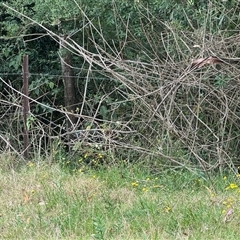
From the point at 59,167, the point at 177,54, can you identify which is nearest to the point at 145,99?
the point at 177,54

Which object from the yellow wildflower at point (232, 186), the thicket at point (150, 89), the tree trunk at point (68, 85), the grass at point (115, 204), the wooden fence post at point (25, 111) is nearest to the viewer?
the grass at point (115, 204)

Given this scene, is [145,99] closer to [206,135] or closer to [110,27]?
[206,135]

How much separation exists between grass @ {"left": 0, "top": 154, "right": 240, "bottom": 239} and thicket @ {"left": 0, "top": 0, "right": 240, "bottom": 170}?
346mm

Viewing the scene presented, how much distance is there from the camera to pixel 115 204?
5.76 m

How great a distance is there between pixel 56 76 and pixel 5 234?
4.66m

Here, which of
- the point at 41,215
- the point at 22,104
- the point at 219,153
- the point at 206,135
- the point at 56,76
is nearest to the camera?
the point at 41,215

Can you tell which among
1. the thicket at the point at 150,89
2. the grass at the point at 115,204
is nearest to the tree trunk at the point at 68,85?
the thicket at the point at 150,89

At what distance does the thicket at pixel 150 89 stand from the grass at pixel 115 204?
0.35 meters

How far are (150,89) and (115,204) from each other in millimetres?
1916

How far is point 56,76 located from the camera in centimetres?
936

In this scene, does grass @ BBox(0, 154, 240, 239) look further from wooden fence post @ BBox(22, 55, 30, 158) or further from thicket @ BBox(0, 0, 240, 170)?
wooden fence post @ BBox(22, 55, 30, 158)

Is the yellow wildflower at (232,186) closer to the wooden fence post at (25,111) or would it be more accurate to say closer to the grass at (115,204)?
the grass at (115,204)

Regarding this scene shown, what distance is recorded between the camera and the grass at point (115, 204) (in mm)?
4965

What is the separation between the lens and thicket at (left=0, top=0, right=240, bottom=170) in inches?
272
